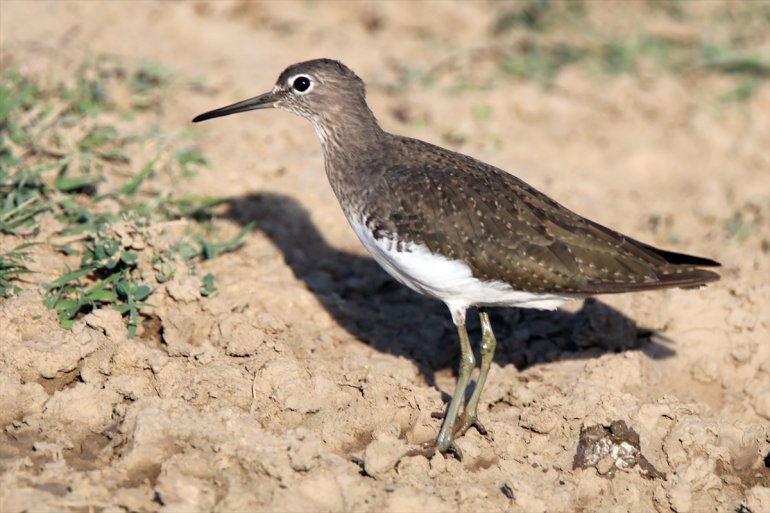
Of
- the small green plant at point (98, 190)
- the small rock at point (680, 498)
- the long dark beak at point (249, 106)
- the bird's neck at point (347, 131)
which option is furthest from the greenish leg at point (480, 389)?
the long dark beak at point (249, 106)

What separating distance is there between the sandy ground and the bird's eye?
1456mm

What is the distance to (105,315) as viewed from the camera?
631 centimetres

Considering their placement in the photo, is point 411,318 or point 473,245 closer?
point 473,245

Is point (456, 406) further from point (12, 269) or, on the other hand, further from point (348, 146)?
point (12, 269)

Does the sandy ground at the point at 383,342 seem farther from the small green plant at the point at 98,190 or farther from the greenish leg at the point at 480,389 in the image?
the small green plant at the point at 98,190

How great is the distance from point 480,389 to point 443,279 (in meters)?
0.80

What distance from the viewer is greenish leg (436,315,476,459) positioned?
5.96 meters

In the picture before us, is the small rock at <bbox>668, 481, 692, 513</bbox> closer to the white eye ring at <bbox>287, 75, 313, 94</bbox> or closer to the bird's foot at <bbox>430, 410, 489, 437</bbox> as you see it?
the bird's foot at <bbox>430, 410, 489, 437</bbox>

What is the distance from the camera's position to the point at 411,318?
25.8 ft

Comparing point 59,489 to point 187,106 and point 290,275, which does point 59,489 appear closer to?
point 290,275

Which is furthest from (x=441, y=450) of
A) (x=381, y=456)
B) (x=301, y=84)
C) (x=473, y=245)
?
(x=301, y=84)

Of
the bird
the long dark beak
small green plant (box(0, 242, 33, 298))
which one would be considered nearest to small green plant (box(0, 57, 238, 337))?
small green plant (box(0, 242, 33, 298))

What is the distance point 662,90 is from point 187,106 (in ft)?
17.4

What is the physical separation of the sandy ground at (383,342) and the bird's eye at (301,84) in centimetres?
146
